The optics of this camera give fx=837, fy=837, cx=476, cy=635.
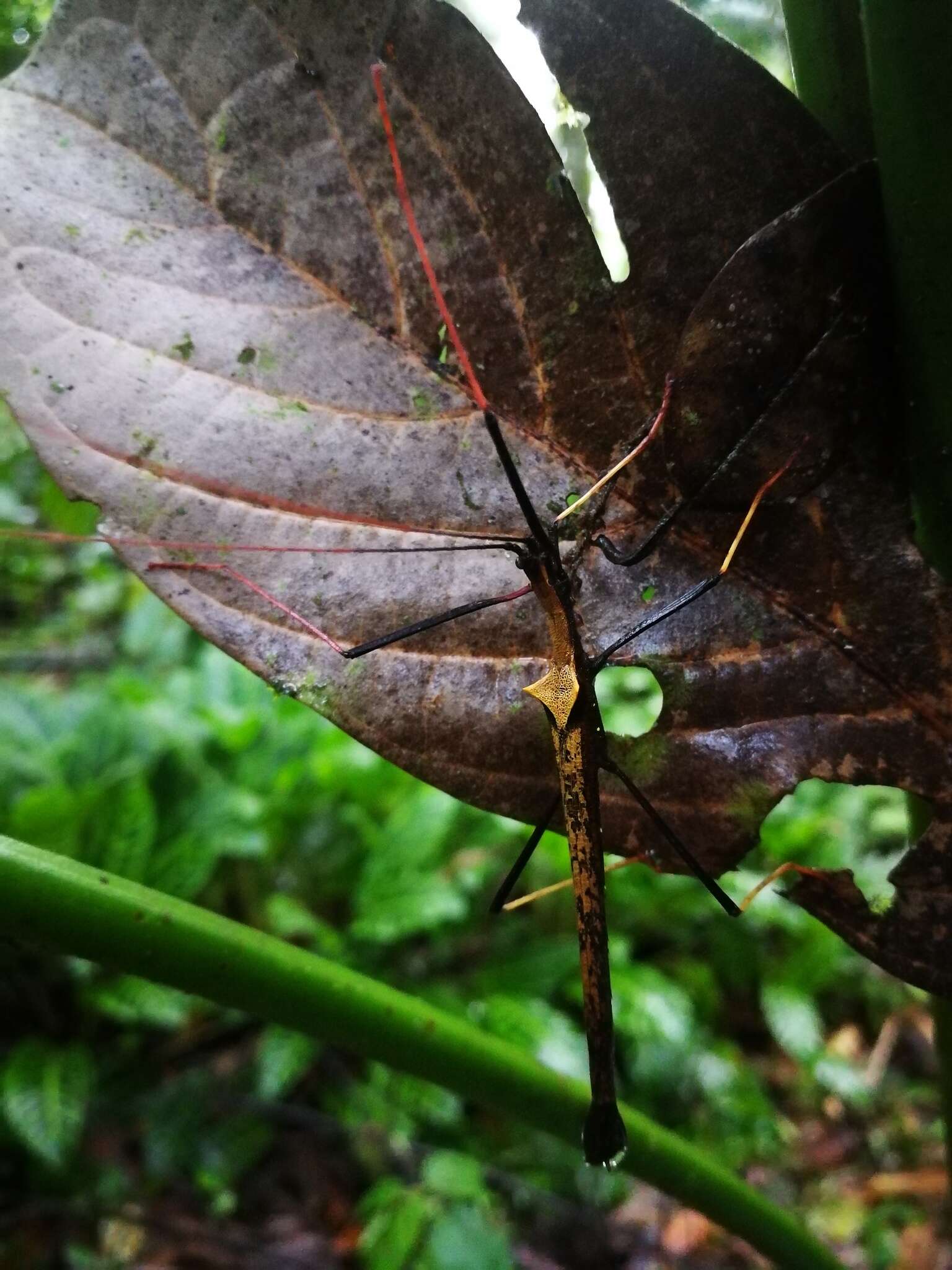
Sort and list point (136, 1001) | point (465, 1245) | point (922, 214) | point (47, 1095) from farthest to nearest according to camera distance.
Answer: point (136, 1001) < point (47, 1095) < point (465, 1245) < point (922, 214)

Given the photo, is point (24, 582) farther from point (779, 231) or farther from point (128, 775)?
point (779, 231)

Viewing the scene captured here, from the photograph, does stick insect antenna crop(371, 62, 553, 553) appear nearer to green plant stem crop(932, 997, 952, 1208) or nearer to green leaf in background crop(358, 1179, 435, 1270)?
green plant stem crop(932, 997, 952, 1208)

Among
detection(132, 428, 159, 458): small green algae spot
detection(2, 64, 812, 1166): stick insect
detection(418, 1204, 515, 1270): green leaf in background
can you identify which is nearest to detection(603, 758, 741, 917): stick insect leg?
detection(2, 64, 812, 1166): stick insect

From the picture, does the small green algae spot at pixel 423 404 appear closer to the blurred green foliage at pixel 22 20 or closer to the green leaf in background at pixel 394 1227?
the blurred green foliage at pixel 22 20

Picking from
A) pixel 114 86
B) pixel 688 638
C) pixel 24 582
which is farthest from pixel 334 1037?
pixel 24 582

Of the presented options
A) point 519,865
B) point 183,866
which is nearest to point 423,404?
point 519,865

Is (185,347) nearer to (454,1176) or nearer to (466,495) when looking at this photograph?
(466,495)
